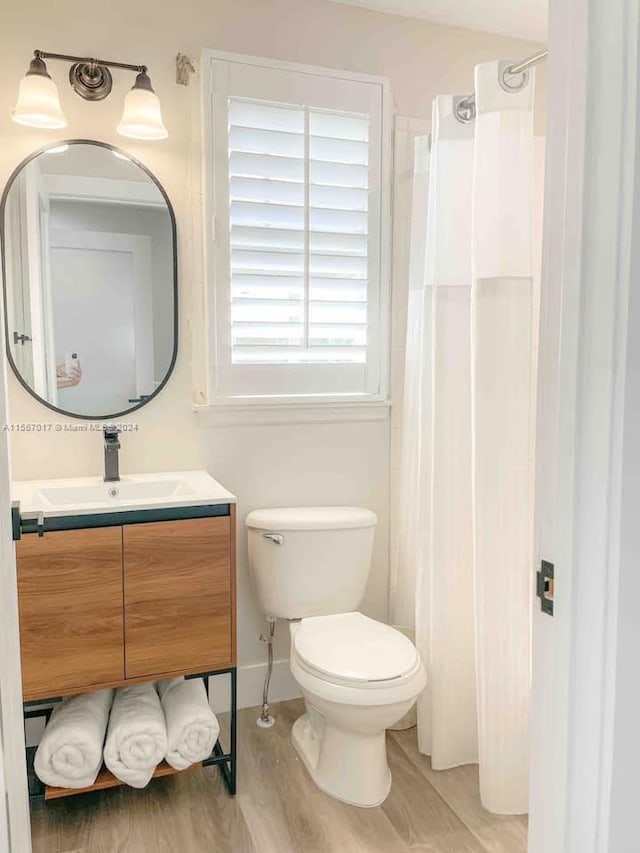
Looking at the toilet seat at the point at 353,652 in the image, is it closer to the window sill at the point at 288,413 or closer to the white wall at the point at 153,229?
the window sill at the point at 288,413

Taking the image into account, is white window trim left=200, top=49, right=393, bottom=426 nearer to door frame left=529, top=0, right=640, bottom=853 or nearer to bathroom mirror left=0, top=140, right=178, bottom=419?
bathroom mirror left=0, top=140, right=178, bottom=419

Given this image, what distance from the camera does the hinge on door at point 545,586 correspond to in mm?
877

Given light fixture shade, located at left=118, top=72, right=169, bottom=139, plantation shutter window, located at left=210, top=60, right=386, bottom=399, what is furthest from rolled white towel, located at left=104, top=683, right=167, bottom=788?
light fixture shade, located at left=118, top=72, right=169, bottom=139

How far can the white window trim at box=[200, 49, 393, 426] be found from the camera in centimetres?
233

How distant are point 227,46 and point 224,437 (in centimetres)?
135

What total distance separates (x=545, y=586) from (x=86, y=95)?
2090mm

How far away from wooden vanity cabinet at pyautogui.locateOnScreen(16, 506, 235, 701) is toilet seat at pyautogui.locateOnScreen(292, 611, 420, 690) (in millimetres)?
246

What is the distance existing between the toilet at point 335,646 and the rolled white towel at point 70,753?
0.60 metres

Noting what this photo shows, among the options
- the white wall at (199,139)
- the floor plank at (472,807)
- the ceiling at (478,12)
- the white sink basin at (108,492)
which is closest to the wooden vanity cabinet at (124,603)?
the white sink basin at (108,492)

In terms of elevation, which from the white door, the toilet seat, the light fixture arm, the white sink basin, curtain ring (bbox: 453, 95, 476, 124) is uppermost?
the light fixture arm

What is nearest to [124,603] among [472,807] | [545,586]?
[472,807]

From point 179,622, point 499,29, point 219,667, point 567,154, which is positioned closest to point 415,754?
point 219,667

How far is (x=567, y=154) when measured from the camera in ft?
2.71

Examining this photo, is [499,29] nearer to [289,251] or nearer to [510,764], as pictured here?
[289,251]
